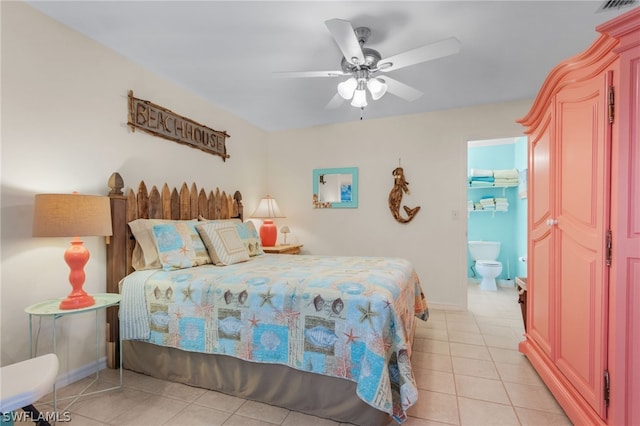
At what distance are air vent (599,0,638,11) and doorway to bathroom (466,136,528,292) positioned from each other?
3.01m

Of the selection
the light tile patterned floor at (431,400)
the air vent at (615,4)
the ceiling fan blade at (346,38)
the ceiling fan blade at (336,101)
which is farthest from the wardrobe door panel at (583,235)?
the ceiling fan blade at (336,101)

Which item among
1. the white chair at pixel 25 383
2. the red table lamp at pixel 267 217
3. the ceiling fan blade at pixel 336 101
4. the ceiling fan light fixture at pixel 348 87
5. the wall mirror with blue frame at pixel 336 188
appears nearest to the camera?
the white chair at pixel 25 383

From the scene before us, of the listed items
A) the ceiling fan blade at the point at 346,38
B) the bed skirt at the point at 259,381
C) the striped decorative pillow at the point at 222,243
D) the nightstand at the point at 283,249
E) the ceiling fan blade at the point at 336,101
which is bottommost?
the bed skirt at the point at 259,381

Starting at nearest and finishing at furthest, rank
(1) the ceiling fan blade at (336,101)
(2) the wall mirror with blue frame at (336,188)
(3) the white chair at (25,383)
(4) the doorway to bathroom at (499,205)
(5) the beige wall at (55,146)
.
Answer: (3) the white chair at (25,383), (5) the beige wall at (55,146), (1) the ceiling fan blade at (336,101), (2) the wall mirror with blue frame at (336,188), (4) the doorway to bathroom at (499,205)

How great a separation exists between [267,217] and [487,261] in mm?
3606

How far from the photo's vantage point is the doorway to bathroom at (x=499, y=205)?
479 centimetres

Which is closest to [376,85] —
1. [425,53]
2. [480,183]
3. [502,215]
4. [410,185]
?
[425,53]

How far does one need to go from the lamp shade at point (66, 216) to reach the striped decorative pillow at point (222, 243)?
32.8 inches

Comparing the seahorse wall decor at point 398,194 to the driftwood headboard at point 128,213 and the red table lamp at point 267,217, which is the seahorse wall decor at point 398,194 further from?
the driftwood headboard at point 128,213

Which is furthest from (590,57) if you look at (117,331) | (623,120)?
(117,331)

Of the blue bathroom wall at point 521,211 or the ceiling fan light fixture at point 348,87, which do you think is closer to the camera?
the ceiling fan light fixture at point 348,87

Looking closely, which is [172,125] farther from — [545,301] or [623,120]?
[545,301]

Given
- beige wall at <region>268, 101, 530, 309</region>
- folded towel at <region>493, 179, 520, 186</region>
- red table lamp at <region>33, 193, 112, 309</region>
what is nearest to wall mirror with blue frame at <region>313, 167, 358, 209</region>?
beige wall at <region>268, 101, 530, 309</region>

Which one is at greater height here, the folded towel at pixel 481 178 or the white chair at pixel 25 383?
the folded towel at pixel 481 178
